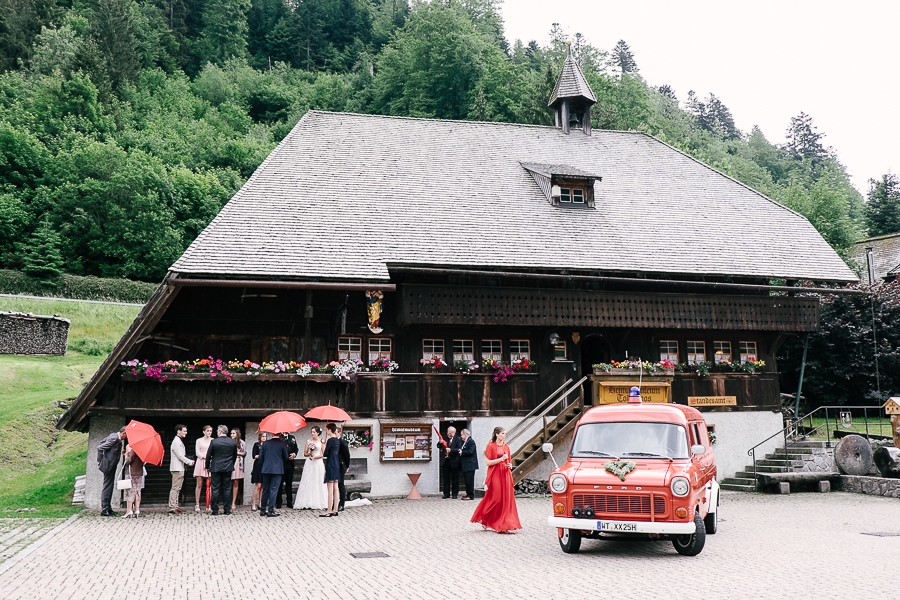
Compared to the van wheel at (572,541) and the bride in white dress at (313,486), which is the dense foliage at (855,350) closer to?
the bride in white dress at (313,486)

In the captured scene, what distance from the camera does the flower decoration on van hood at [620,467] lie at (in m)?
11.1

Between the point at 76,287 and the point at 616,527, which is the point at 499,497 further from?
the point at 76,287

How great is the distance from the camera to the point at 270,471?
54.1 ft

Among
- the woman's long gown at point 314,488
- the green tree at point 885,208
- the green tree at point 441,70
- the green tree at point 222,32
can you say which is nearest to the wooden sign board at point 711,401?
the woman's long gown at point 314,488

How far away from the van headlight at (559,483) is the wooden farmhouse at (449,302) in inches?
342

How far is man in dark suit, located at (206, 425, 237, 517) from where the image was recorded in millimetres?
16719

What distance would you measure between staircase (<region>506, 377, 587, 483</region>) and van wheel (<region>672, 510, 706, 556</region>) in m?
8.13

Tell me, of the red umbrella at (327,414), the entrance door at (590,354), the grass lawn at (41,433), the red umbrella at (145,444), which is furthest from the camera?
the entrance door at (590,354)

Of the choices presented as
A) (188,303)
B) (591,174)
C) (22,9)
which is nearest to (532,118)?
(591,174)

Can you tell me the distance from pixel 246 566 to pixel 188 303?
1161cm

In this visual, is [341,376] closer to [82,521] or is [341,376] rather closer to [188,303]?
[188,303]

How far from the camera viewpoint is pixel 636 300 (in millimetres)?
22906

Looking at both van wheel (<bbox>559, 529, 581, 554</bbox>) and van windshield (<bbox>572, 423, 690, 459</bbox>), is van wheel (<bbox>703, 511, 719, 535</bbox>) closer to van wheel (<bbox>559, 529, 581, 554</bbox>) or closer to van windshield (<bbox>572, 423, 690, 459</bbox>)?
van windshield (<bbox>572, 423, 690, 459</bbox>)

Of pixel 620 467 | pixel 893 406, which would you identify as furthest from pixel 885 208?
pixel 620 467
